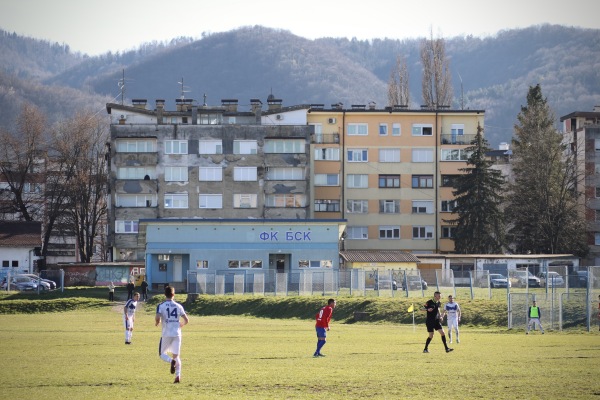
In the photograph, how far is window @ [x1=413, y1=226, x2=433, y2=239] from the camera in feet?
356

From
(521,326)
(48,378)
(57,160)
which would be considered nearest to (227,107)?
(57,160)

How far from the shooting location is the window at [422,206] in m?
108

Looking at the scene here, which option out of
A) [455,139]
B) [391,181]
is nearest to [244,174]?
[391,181]

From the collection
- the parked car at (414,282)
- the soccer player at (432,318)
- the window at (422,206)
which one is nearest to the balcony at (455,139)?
the window at (422,206)

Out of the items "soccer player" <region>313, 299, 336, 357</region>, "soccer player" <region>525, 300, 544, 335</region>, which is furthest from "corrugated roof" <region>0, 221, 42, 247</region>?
"soccer player" <region>313, 299, 336, 357</region>

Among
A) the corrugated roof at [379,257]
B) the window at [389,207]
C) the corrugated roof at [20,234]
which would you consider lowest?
the corrugated roof at [379,257]

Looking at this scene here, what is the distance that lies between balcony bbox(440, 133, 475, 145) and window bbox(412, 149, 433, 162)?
76.0 inches

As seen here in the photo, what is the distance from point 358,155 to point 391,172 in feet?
13.3

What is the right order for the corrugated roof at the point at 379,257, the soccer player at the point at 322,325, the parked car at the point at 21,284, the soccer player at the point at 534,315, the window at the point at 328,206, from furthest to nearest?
the window at the point at 328,206 < the corrugated roof at the point at 379,257 < the parked car at the point at 21,284 < the soccer player at the point at 534,315 < the soccer player at the point at 322,325

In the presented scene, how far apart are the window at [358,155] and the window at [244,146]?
12.1 m

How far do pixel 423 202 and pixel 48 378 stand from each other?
86286 mm

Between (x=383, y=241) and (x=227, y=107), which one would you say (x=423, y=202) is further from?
(x=227, y=107)

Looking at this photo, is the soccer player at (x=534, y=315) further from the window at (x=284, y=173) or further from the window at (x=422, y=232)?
the window at (x=422, y=232)

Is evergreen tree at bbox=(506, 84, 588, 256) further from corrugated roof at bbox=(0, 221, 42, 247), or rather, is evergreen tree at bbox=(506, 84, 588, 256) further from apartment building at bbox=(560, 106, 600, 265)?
corrugated roof at bbox=(0, 221, 42, 247)
